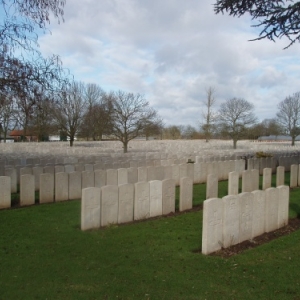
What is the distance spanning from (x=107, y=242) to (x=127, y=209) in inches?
57.4

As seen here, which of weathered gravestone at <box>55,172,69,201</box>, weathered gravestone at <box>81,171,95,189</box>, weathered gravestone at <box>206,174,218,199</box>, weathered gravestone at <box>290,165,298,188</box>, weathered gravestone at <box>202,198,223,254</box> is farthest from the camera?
weathered gravestone at <box>290,165,298,188</box>

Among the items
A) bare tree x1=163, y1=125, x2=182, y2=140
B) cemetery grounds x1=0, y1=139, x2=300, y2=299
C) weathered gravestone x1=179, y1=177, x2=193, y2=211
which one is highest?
bare tree x1=163, y1=125, x2=182, y2=140

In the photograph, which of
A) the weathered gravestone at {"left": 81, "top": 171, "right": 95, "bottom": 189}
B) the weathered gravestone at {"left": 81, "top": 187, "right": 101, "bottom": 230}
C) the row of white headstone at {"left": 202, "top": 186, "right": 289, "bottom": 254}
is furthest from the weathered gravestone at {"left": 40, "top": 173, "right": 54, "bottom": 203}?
the row of white headstone at {"left": 202, "top": 186, "right": 289, "bottom": 254}

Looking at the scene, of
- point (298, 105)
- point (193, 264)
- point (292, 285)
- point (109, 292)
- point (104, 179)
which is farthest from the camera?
point (298, 105)

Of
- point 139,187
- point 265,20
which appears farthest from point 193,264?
point 265,20

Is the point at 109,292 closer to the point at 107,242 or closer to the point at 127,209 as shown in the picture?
the point at 107,242

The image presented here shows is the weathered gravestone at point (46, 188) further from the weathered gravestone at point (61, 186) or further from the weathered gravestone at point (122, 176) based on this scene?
the weathered gravestone at point (122, 176)

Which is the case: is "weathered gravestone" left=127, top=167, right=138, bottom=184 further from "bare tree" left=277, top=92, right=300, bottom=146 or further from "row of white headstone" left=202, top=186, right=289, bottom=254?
"bare tree" left=277, top=92, right=300, bottom=146

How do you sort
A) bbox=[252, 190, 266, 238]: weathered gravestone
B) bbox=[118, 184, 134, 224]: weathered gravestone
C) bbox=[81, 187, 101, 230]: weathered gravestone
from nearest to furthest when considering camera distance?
bbox=[252, 190, 266, 238]: weathered gravestone
bbox=[81, 187, 101, 230]: weathered gravestone
bbox=[118, 184, 134, 224]: weathered gravestone

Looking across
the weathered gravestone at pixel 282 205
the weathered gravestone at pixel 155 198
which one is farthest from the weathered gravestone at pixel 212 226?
the weathered gravestone at pixel 155 198

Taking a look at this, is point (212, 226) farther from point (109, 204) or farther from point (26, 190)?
point (26, 190)

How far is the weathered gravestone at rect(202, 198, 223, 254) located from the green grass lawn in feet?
0.88

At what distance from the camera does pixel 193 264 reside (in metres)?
4.62

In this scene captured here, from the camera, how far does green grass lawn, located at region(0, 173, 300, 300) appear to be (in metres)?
3.76
